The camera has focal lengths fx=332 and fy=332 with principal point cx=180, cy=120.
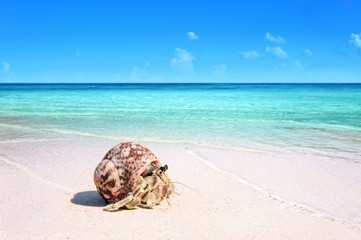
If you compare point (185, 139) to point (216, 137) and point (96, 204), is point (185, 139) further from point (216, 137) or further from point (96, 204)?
point (96, 204)

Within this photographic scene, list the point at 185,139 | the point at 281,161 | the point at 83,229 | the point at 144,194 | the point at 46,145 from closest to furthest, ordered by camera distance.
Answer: the point at 83,229 < the point at 144,194 < the point at 281,161 < the point at 46,145 < the point at 185,139

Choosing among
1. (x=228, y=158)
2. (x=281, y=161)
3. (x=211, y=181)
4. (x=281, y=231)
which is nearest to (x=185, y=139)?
(x=228, y=158)

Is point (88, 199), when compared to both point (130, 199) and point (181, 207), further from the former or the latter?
point (181, 207)

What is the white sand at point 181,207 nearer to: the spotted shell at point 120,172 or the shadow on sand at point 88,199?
the shadow on sand at point 88,199

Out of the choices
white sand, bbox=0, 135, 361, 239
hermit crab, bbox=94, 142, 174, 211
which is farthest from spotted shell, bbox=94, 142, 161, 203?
white sand, bbox=0, 135, 361, 239

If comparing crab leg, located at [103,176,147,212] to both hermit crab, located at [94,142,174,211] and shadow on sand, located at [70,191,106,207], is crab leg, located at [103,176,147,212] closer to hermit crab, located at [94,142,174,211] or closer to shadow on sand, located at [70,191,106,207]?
hermit crab, located at [94,142,174,211]

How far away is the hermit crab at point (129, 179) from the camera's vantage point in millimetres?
4117

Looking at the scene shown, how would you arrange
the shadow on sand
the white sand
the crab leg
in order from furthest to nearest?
1. the shadow on sand
2. the crab leg
3. the white sand

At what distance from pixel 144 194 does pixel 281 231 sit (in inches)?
66.9

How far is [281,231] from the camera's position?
3863mm

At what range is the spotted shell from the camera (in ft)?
13.5

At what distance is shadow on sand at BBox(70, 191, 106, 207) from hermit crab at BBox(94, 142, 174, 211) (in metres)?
0.25

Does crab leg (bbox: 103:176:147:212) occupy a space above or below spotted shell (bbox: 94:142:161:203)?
below

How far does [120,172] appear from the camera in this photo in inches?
163
